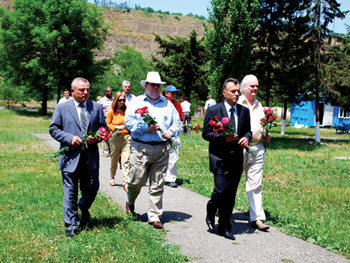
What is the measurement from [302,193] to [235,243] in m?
3.85

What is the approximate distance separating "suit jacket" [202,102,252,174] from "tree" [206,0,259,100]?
15.5 m

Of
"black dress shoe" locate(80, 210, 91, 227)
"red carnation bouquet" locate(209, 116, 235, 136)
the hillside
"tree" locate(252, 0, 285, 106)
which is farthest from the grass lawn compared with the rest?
the hillside

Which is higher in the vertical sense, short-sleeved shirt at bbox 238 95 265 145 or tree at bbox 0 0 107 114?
tree at bbox 0 0 107 114

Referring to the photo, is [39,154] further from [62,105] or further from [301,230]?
[301,230]

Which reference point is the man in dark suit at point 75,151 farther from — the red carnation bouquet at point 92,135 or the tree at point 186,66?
the tree at point 186,66

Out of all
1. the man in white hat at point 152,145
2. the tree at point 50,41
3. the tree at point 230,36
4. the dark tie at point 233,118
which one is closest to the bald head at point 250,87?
the dark tie at point 233,118

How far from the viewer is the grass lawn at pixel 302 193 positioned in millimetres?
5816

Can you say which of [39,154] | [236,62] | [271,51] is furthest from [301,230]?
[271,51]

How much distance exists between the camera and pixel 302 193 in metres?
8.56

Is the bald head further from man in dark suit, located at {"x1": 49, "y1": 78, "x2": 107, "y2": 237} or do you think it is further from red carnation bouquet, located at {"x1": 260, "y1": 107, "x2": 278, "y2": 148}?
man in dark suit, located at {"x1": 49, "y1": 78, "x2": 107, "y2": 237}

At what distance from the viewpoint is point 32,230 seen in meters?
5.49

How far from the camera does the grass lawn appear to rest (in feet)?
19.1

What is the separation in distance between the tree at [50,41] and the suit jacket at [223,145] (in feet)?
96.1

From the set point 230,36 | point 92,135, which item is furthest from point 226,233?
point 230,36
